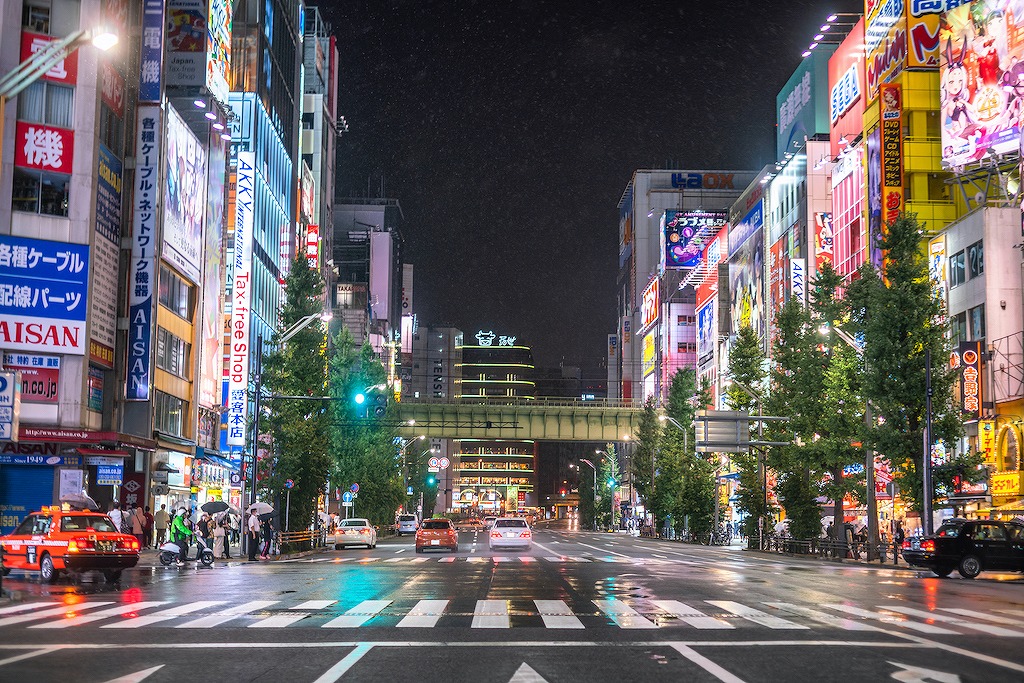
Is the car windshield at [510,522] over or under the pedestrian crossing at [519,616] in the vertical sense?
under

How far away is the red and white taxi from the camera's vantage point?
26609mm

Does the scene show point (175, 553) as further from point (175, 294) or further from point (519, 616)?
point (175, 294)

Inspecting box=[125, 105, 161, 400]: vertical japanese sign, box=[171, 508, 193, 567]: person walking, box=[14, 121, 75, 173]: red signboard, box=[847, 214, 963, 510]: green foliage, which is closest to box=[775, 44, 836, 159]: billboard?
box=[847, 214, 963, 510]: green foliage

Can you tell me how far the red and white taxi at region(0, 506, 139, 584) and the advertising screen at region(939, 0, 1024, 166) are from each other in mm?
41602

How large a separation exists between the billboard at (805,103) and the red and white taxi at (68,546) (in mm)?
69895

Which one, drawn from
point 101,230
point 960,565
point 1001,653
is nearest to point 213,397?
point 101,230

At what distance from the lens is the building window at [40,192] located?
41.2 metres

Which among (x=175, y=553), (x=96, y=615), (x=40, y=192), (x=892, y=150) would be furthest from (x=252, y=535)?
(x=892, y=150)

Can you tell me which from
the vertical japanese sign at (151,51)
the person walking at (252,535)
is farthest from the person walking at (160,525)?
the vertical japanese sign at (151,51)

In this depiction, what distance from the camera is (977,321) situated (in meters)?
50.2

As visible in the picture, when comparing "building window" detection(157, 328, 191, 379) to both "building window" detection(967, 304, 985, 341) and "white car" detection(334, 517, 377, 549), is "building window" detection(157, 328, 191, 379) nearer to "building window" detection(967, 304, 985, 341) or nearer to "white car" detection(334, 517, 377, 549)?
"white car" detection(334, 517, 377, 549)

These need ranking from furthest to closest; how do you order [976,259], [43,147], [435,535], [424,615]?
1. [435,535]
2. [976,259]
3. [43,147]
4. [424,615]

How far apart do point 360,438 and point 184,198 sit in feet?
95.0

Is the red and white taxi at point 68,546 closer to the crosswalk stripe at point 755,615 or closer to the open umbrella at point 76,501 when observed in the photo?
the open umbrella at point 76,501
